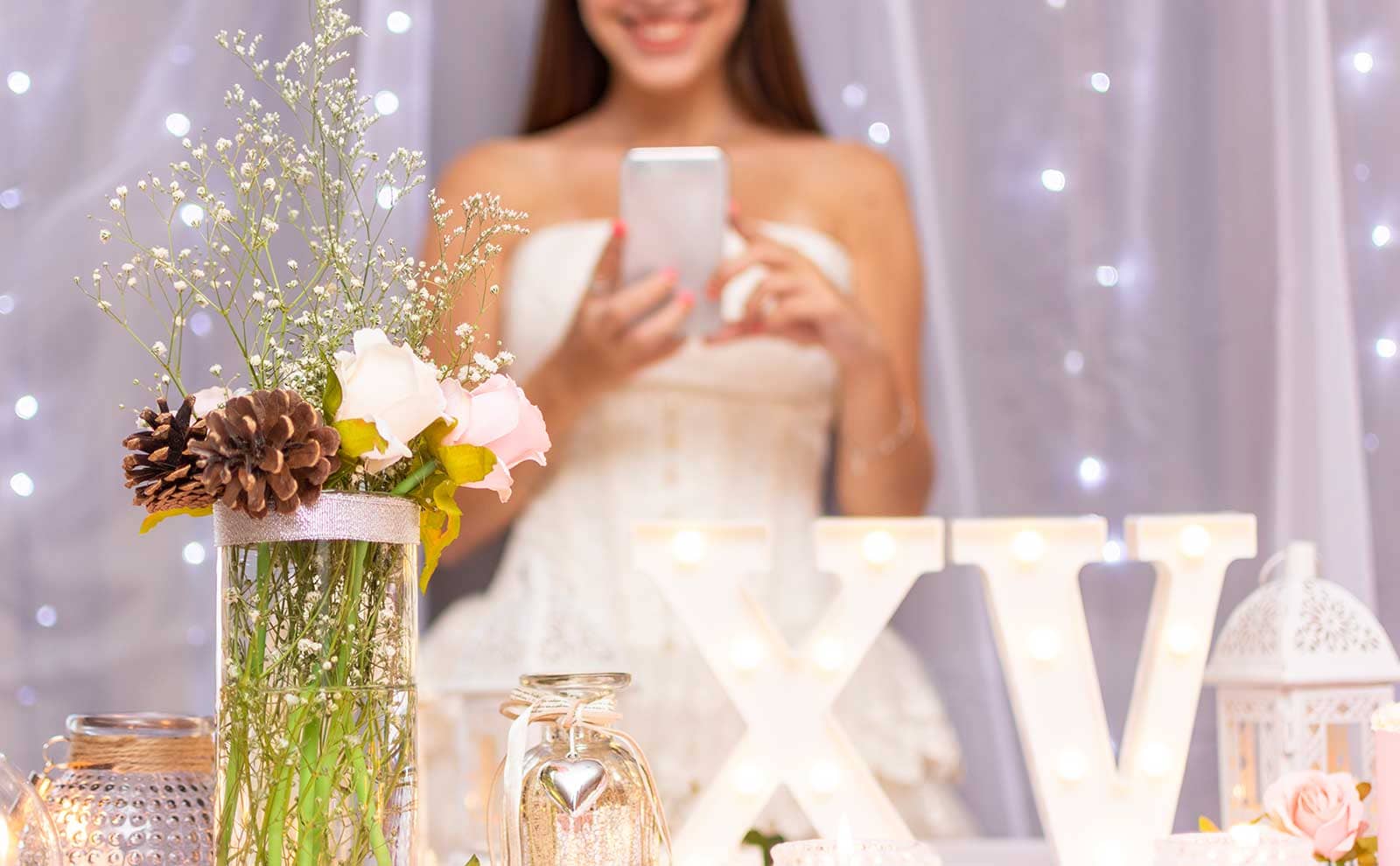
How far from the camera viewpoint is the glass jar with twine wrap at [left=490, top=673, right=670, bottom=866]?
1.99 ft

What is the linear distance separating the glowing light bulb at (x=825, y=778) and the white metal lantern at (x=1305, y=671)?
0.31 metres

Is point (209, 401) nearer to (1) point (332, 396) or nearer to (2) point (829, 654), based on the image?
A: (1) point (332, 396)

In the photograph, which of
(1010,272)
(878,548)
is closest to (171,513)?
(878,548)

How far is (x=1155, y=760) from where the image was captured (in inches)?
35.0

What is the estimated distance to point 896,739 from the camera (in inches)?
61.9

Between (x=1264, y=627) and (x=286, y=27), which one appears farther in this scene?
(x=286, y=27)

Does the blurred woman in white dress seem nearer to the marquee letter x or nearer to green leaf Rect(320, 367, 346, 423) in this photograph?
the marquee letter x

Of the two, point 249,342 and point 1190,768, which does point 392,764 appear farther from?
point 1190,768

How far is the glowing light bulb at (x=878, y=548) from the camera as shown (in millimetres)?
911

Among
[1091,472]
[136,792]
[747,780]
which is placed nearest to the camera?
[136,792]

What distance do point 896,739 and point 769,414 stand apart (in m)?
0.39

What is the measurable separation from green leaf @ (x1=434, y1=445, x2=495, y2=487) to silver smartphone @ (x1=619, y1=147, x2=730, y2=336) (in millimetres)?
844

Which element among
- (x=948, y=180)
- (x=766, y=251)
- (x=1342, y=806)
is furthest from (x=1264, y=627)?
(x=948, y=180)

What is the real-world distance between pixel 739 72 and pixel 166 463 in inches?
49.1
